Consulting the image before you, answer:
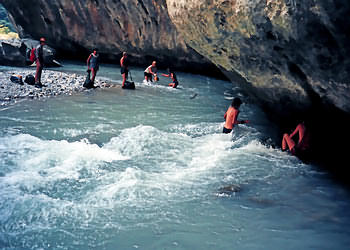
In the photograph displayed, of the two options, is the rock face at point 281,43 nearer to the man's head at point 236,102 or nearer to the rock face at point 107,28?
the man's head at point 236,102

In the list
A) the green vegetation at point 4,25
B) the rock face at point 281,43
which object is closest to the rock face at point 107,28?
the rock face at point 281,43

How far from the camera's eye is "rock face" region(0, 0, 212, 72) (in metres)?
19.8

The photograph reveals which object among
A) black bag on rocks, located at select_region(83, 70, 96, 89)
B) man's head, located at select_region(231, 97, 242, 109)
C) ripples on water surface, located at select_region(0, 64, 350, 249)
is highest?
man's head, located at select_region(231, 97, 242, 109)

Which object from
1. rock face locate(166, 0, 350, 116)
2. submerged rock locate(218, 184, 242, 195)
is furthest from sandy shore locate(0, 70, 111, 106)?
submerged rock locate(218, 184, 242, 195)

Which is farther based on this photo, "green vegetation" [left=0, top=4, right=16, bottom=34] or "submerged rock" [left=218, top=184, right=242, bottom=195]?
"green vegetation" [left=0, top=4, right=16, bottom=34]

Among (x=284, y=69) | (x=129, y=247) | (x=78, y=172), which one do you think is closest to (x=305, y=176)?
(x=284, y=69)

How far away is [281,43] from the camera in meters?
6.14

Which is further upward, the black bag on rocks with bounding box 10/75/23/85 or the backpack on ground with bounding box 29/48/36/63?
the backpack on ground with bounding box 29/48/36/63

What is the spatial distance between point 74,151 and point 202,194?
3214 millimetres

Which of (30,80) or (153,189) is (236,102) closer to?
(153,189)

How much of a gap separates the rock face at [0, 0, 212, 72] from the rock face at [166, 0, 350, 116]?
11211 mm

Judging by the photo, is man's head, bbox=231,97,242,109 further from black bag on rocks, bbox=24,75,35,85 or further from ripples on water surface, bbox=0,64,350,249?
black bag on rocks, bbox=24,75,35,85

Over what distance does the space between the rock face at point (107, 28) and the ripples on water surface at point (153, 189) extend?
1124cm

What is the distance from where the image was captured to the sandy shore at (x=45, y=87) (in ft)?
38.2
